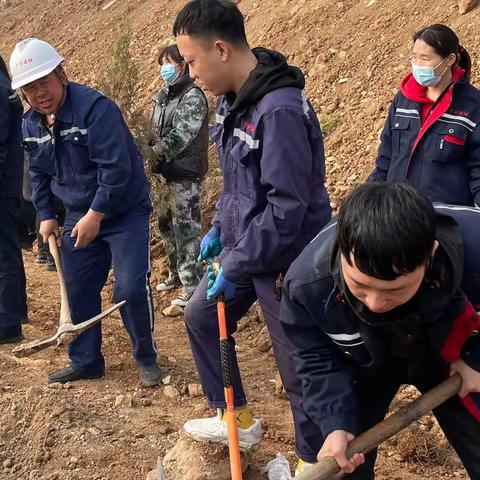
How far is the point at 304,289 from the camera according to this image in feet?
7.76

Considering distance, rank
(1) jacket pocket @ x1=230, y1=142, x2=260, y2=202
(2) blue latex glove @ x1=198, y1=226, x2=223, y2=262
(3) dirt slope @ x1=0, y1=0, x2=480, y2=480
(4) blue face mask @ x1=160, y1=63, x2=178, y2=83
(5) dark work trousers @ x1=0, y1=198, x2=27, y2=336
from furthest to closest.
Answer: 1. (4) blue face mask @ x1=160, y1=63, x2=178, y2=83
2. (5) dark work trousers @ x1=0, y1=198, x2=27, y2=336
3. (3) dirt slope @ x1=0, y1=0, x2=480, y2=480
4. (2) blue latex glove @ x1=198, y1=226, x2=223, y2=262
5. (1) jacket pocket @ x1=230, y1=142, x2=260, y2=202

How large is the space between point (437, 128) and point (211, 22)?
1501 millimetres

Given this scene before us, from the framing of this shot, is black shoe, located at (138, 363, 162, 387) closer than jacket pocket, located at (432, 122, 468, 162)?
No

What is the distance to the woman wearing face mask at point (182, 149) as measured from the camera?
5.43m

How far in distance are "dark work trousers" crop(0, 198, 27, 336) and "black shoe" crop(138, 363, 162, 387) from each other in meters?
1.20

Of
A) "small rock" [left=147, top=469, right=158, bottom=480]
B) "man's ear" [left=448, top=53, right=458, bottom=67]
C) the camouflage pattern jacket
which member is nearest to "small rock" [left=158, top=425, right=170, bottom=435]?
"small rock" [left=147, top=469, right=158, bottom=480]

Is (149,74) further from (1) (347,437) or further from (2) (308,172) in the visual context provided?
(1) (347,437)

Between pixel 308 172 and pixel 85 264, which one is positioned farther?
pixel 85 264

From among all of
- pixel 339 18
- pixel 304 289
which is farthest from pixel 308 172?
pixel 339 18

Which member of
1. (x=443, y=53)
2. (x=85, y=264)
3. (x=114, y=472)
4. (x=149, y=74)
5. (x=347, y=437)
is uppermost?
(x=443, y=53)

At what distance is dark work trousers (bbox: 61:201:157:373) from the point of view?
4293mm

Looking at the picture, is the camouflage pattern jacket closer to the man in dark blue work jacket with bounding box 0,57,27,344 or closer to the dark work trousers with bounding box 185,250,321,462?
the man in dark blue work jacket with bounding box 0,57,27,344

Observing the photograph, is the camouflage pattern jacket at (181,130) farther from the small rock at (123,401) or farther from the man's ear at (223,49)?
the man's ear at (223,49)

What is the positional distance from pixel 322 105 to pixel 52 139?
429 cm
